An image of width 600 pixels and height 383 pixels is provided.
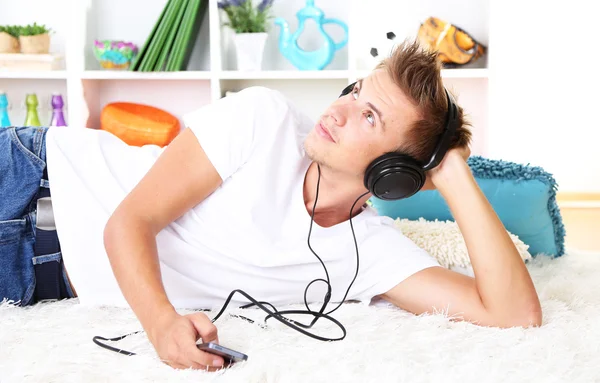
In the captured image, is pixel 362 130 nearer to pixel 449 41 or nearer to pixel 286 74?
pixel 286 74

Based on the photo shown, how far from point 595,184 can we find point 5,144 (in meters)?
2.68

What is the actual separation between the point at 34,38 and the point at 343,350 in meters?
2.26

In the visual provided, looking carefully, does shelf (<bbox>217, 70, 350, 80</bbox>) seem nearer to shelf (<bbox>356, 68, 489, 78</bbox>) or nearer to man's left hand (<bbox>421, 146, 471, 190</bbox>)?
shelf (<bbox>356, 68, 489, 78</bbox>)

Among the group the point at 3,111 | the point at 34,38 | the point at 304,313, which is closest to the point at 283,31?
the point at 34,38

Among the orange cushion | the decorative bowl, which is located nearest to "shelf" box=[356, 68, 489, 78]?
the orange cushion

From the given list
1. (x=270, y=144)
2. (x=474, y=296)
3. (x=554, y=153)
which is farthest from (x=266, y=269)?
(x=554, y=153)

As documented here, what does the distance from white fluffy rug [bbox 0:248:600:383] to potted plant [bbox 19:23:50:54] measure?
1778 millimetres

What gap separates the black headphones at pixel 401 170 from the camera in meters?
1.19

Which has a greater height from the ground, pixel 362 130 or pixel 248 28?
pixel 248 28

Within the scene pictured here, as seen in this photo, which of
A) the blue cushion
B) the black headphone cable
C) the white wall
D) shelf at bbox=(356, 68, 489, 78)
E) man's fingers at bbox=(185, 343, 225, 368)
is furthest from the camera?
the white wall

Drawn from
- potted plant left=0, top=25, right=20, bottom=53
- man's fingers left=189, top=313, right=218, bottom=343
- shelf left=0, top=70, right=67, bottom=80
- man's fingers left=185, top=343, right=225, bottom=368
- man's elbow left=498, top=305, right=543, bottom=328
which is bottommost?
man's elbow left=498, top=305, right=543, bottom=328

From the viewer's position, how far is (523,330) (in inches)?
46.3

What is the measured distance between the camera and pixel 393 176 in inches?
46.6

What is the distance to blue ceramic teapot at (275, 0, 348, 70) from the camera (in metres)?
2.78
